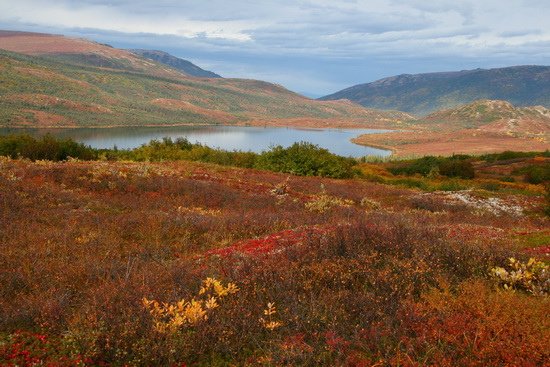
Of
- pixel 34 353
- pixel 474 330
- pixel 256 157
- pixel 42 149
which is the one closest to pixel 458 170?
pixel 256 157

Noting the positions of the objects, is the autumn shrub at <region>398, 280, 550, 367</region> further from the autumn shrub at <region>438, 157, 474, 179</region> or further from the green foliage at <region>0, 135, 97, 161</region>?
the autumn shrub at <region>438, 157, 474, 179</region>

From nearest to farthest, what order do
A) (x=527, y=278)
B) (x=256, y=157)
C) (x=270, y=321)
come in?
(x=270, y=321) → (x=527, y=278) → (x=256, y=157)

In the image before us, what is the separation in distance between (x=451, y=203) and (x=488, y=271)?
21212 millimetres

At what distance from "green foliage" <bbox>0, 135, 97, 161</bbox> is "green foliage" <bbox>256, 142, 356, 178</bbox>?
18997 mm

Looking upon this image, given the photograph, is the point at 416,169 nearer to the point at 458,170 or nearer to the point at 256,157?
the point at 458,170

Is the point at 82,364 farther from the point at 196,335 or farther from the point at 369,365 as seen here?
the point at 369,365

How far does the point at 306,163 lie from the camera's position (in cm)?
4544

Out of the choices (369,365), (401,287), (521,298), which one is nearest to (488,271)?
(521,298)

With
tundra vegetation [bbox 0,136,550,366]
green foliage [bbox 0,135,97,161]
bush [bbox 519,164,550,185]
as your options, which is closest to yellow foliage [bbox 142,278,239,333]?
tundra vegetation [bbox 0,136,550,366]

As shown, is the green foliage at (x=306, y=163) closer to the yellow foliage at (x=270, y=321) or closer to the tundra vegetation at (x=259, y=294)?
the tundra vegetation at (x=259, y=294)

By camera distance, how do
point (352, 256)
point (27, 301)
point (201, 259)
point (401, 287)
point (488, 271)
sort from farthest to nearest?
point (201, 259)
point (352, 256)
point (488, 271)
point (401, 287)
point (27, 301)

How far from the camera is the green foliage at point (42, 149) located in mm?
37594

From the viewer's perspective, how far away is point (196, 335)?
5477mm

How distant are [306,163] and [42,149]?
25200 millimetres
